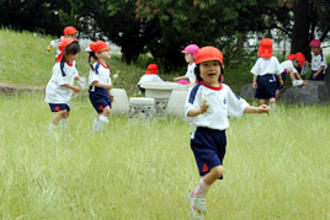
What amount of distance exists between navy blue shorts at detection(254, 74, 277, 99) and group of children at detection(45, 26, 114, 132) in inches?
127

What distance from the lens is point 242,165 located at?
4516 mm

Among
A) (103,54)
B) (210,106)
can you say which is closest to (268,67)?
(103,54)

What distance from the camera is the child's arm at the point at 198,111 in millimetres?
3125

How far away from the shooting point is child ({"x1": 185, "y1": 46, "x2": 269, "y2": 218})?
10.8ft

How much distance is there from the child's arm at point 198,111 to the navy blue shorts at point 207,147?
0.77 feet

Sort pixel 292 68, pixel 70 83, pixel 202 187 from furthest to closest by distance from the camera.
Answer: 1. pixel 292 68
2. pixel 70 83
3. pixel 202 187

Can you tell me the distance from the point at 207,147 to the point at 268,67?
513cm

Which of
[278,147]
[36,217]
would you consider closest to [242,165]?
[278,147]

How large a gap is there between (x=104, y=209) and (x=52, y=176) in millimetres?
667

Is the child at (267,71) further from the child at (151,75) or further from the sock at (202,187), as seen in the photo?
the sock at (202,187)

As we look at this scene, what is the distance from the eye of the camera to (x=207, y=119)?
3428mm

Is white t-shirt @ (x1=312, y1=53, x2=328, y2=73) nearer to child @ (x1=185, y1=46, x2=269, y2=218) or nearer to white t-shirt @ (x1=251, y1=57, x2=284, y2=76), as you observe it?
white t-shirt @ (x1=251, y1=57, x2=284, y2=76)

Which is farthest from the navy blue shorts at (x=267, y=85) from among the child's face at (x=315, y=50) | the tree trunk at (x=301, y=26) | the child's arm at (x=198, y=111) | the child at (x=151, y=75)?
the child's arm at (x=198, y=111)

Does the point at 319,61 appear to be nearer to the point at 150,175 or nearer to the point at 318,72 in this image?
the point at 318,72
